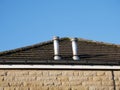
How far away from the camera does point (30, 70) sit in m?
10.7

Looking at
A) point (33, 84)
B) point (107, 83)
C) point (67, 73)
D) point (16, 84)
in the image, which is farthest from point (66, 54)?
point (16, 84)

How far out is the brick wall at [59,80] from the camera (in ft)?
34.4

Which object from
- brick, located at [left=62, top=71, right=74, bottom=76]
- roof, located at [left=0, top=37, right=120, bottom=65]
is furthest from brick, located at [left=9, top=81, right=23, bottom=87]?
brick, located at [left=62, top=71, right=74, bottom=76]

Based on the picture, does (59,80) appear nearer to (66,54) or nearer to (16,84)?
(16,84)

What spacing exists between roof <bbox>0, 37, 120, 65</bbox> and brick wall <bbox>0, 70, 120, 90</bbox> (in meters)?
0.36

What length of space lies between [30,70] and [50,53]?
2057mm

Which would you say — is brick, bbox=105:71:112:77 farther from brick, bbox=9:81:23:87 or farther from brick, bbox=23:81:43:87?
brick, bbox=9:81:23:87

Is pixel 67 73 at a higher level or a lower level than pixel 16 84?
higher

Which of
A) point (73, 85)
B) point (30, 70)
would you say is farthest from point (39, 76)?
point (73, 85)

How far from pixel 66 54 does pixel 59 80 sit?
206cm

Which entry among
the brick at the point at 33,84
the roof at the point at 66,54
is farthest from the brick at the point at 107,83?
the brick at the point at 33,84

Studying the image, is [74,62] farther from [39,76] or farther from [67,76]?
[39,76]

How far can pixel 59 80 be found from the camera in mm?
10711

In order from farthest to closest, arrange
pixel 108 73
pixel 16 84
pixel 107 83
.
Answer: pixel 108 73, pixel 107 83, pixel 16 84
